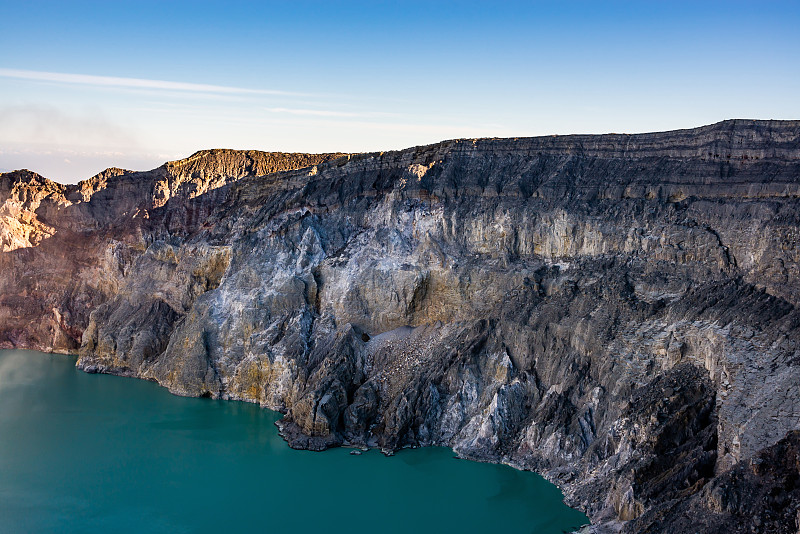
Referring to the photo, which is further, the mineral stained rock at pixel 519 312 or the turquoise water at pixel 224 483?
the turquoise water at pixel 224 483

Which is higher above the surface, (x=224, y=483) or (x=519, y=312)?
(x=519, y=312)

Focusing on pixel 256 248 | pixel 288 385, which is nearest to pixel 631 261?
pixel 288 385

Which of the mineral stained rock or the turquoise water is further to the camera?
the turquoise water

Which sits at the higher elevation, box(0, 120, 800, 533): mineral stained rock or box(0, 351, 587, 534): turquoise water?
box(0, 120, 800, 533): mineral stained rock

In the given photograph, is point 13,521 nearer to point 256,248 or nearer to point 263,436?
point 263,436
